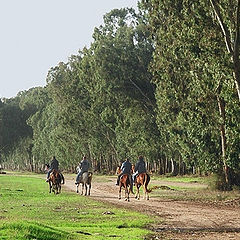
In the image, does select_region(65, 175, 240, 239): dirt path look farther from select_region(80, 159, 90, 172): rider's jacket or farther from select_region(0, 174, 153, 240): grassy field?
select_region(80, 159, 90, 172): rider's jacket

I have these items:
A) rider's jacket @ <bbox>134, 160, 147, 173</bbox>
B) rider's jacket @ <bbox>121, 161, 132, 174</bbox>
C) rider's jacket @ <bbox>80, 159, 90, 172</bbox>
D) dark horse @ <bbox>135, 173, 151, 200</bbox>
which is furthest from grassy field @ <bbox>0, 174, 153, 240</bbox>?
rider's jacket @ <bbox>80, 159, 90, 172</bbox>

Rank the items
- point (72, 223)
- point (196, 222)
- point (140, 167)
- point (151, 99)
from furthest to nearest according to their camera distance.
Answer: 1. point (151, 99)
2. point (140, 167)
3. point (196, 222)
4. point (72, 223)

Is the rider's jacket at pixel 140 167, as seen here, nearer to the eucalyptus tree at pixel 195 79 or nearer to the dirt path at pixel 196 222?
the dirt path at pixel 196 222

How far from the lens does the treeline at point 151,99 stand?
3247 centimetres

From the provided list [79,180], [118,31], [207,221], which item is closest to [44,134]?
[118,31]

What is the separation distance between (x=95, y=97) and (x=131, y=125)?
7529 mm

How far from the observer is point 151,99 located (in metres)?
64.8

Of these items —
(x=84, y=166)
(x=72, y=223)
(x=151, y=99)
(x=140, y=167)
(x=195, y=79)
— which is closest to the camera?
(x=72, y=223)

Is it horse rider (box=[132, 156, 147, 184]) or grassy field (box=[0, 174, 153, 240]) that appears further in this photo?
horse rider (box=[132, 156, 147, 184])

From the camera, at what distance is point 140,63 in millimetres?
62844

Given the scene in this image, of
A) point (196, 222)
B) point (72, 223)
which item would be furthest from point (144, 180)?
point (72, 223)

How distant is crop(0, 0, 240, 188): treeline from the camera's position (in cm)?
3247

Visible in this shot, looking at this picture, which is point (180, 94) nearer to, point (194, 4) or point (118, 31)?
point (194, 4)

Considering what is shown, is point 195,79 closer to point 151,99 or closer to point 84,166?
point 84,166
